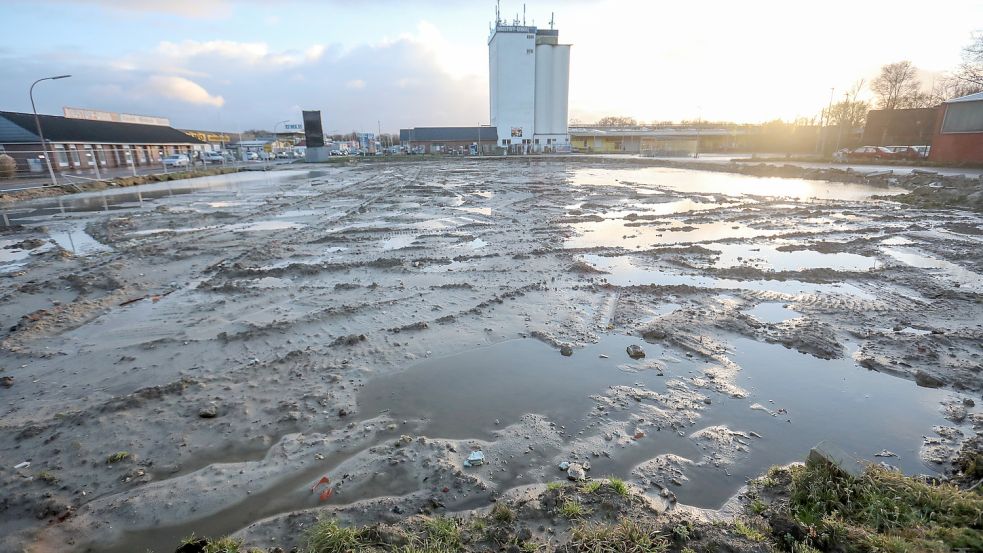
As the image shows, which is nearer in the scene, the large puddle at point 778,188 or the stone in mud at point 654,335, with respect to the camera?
the stone in mud at point 654,335

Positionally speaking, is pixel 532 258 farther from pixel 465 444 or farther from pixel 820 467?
pixel 820 467

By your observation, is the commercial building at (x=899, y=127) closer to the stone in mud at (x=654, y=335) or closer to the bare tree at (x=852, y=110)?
the bare tree at (x=852, y=110)

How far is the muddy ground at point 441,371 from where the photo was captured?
12.6ft

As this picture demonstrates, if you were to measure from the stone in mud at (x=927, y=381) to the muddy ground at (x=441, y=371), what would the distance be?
2 centimetres

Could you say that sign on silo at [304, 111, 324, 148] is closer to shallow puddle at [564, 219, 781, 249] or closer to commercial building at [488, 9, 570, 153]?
commercial building at [488, 9, 570, 153]

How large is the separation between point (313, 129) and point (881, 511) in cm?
7726

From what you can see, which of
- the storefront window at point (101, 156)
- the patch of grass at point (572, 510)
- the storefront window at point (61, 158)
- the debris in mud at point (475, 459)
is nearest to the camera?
the patch of grass at point (572, 510)

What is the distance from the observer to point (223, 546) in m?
3.18

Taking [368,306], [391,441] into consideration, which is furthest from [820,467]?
[368,306]

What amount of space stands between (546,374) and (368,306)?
3.68 m

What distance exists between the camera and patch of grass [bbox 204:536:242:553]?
314cm

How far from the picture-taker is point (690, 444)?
4.36 meters

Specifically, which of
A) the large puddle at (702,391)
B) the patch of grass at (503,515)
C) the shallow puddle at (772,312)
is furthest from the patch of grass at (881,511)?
the shallow puddle at (772,312)

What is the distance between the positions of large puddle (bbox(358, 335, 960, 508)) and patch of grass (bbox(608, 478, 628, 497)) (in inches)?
10.9
